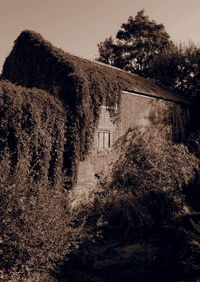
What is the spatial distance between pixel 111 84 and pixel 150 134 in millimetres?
3729

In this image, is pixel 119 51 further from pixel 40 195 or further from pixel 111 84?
pixel 40 195

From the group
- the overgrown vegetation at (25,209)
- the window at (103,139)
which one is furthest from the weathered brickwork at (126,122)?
the overgrown vegetation at (25,209)

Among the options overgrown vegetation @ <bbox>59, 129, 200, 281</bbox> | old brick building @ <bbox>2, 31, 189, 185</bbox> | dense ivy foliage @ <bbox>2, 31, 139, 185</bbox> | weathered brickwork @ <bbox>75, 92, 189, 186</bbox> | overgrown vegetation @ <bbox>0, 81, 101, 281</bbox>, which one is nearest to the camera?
overgrown vegetation @ <bbox>0, 81, 101, 281</bbox>

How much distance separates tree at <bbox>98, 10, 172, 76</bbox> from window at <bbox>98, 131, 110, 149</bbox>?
21933 millimetres

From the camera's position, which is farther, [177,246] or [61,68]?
[61,68]

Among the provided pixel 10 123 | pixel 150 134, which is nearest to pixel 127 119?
pixel 150 134

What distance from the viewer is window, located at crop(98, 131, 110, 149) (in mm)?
15445

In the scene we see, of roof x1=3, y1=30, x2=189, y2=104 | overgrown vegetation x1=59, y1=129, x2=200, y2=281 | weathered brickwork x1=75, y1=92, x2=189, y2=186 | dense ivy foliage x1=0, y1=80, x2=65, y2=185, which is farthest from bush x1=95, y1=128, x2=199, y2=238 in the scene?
roof x1=3, y1=30, x2=189, y2=104

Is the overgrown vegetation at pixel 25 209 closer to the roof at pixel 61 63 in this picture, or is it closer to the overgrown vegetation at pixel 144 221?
the overgrown vegetation at pixel 144 221

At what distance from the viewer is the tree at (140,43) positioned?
36.9m

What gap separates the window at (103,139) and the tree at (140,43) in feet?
72.0

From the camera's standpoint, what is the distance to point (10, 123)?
10703mm

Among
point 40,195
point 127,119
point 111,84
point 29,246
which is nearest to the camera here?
point 29,246

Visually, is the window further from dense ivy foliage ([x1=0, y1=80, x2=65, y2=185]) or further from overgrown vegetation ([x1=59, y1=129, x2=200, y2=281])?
dense ivy foliage ([x1=0, y1=80, x2=65, y2=185])
